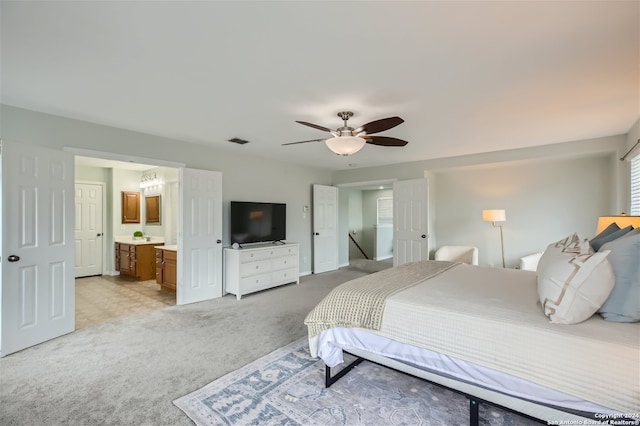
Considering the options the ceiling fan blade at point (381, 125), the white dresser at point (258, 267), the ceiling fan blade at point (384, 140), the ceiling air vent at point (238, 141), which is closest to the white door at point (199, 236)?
the white dresser at point (258, 267)

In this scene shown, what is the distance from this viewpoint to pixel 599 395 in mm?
1285

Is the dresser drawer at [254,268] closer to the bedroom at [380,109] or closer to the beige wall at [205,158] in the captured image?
the beige wall at [205,158]

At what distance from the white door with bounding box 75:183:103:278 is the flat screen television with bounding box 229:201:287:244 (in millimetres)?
3620

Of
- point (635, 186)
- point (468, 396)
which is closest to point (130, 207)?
point (468, 396)

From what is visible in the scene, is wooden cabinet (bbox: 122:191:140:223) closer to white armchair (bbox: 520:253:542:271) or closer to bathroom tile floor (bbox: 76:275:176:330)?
bathroom tile floor (bbox: 76:275:176:330)

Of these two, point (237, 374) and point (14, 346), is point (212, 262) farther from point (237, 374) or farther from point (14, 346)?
point (237, 374)

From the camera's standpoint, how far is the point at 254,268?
4.70 meters

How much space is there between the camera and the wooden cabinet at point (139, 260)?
18.8 feet

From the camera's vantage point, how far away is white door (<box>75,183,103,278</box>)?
6020 millimetres

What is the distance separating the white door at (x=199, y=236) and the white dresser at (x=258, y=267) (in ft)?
0.62

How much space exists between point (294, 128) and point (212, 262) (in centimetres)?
249

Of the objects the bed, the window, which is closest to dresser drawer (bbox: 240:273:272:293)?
the bed

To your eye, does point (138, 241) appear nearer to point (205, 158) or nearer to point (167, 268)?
point (167, 268)

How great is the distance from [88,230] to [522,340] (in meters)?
7.60
